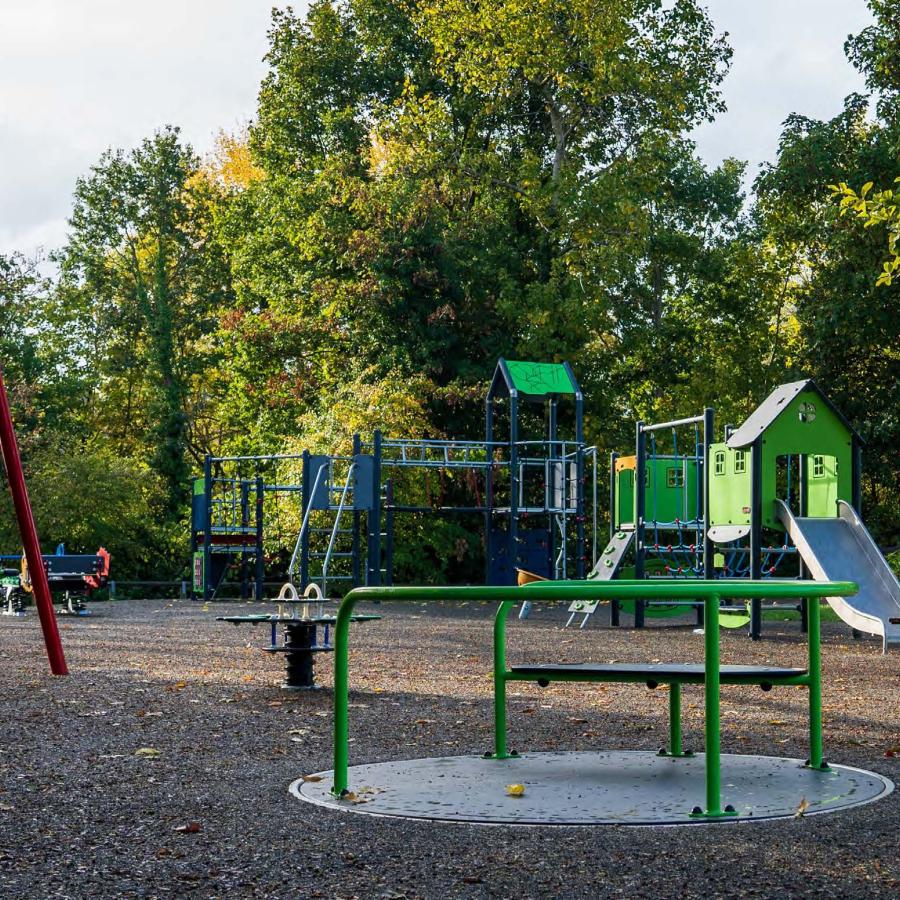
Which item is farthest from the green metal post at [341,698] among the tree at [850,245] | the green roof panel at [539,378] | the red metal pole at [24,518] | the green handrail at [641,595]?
the tree at [850,245]

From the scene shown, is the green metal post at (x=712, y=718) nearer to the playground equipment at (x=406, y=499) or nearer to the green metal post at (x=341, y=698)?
the green metal post at (x=341, y=698)

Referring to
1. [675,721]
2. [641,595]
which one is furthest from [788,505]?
[641,595]

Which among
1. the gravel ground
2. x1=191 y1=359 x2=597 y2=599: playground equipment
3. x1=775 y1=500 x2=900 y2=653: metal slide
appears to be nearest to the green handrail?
the gravel ground

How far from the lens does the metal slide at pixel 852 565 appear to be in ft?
46.6

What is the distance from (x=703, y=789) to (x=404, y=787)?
115 centimetres

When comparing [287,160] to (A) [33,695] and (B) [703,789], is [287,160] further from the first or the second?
(B) [703,789]

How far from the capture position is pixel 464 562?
32.6m

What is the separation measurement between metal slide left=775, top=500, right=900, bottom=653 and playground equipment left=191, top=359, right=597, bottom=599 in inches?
233

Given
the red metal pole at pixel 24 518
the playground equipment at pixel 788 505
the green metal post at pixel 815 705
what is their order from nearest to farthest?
the green metal post at pixel 815 705 < the red metal pole at pixel 24 518 < the playground equipment at pixel 788 505

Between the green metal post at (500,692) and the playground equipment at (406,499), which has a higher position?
the playground equipment at (406,499)

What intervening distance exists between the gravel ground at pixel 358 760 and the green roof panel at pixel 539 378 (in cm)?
1122

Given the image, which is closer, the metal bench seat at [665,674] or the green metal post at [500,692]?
the metal bench seat at [665,674]

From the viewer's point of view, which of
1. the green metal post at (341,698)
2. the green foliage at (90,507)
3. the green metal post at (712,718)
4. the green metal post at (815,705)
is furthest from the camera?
the green foliage at (90,507)

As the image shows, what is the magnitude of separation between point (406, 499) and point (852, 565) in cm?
1533
